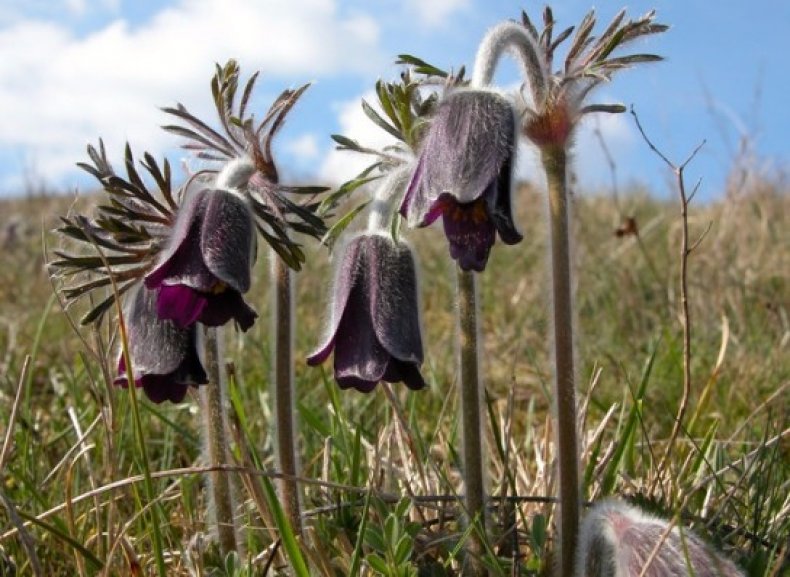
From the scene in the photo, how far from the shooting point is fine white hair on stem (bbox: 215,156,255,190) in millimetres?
1654

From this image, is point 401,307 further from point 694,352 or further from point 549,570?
point 694,352

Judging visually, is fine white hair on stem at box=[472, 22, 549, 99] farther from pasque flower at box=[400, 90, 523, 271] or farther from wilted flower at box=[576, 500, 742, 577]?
wilted flower at box=[576, 500, 742, 577]

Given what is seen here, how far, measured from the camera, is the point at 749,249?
5262mm

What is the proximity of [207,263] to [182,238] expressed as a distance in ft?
0.23

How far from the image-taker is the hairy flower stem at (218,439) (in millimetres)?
1806

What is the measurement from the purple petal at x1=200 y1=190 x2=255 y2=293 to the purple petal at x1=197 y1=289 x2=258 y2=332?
51mm

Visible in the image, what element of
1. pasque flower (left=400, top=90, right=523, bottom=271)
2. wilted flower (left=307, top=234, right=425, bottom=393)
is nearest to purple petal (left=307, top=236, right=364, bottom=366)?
wilted flower (left=307, top=234, right=425, bottom=393)

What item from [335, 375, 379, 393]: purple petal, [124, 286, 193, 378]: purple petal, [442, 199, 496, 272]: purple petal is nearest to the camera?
[442, 199, 496, 272]: purple petal

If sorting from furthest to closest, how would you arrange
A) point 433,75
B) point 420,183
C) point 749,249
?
point 749,249 → point 433,75 → point 420,183

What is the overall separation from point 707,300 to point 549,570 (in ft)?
8.65

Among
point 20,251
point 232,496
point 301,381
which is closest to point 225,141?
point 232,496

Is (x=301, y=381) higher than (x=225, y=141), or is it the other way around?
(x=225, y=141)

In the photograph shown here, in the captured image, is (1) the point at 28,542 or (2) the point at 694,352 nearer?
(1) the point at 28,542

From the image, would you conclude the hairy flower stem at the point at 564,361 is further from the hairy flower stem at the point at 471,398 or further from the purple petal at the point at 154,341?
the purple petal at the point at 154,341
